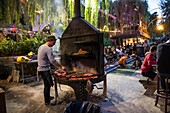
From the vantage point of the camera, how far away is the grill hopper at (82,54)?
399cm

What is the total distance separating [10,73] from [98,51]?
5505 mm

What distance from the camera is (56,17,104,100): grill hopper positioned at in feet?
13.1

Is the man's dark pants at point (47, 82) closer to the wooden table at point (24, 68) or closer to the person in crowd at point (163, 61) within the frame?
the person in crowd at point (163, 61)

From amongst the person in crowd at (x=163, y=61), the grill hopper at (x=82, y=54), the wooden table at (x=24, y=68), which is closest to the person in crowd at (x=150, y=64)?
the person in crowd at (x=163, y=61)

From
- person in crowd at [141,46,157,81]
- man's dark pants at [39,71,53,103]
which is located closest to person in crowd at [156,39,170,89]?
person in crowd at [141,46,157,81]

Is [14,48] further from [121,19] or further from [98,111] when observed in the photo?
[121,19]

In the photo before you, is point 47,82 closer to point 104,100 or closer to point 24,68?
point 104,100

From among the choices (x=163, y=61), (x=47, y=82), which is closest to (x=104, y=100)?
(x=47, y=82)

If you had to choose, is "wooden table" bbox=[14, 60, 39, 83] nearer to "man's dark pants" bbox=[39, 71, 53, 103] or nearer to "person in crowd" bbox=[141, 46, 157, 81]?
"man's dark pants" bbox=[39, 71, 53, 103]

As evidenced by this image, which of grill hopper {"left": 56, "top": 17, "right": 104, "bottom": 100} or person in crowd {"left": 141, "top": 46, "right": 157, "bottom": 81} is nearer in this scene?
grill hopper {"left": 56, "top": 17, "right": 104, "bottom": 100}

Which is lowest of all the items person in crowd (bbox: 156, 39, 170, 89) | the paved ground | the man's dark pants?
the paved ground

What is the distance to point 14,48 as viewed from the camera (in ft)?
27.0

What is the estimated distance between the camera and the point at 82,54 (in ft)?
15.3

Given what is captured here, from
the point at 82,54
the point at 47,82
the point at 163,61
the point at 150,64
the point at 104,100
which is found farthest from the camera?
the point at 150,64
